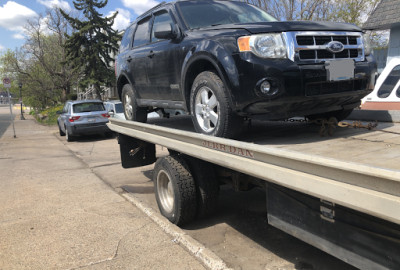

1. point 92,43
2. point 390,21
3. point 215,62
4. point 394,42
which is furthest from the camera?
A: point 92,43

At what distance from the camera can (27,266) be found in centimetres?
356

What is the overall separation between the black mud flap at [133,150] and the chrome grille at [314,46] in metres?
3.70

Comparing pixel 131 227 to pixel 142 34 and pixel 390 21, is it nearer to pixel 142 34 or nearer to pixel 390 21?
pixel 142 34

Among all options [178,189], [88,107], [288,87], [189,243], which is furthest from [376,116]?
[88,107]

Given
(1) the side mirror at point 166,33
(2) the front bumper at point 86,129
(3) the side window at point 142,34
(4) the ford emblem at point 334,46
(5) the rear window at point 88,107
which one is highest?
(3) the side window at point 142,34

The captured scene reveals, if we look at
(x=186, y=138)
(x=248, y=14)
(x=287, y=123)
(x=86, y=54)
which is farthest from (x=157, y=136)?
(x=86, y=54)

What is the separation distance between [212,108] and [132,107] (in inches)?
101

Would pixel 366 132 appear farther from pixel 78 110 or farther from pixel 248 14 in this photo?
pixel 78 110

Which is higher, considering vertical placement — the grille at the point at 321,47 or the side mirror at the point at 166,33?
the side mirror at the point at 166,33

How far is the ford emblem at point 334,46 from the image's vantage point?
3.03m

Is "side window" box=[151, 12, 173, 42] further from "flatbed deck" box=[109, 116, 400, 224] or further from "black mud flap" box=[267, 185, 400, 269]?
"black mud flap" box=[267, 185, 400, 269]

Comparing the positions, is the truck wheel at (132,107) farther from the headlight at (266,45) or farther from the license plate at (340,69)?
the license plate at (340,69)

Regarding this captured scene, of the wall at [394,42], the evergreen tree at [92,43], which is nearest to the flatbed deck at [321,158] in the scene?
the wall at [394,42]

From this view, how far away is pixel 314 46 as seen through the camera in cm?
300
